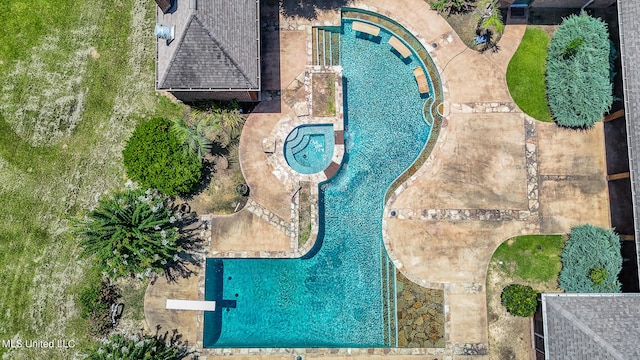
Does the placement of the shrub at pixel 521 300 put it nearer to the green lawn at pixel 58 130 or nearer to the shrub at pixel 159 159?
the shrub at pixel 159 159

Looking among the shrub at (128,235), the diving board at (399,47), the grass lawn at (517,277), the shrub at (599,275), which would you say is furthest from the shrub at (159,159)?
the shrub at (599,275)

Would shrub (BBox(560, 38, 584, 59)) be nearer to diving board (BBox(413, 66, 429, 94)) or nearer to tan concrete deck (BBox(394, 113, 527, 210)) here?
tan concrete deck (BBox(394, 113, 527, 210))

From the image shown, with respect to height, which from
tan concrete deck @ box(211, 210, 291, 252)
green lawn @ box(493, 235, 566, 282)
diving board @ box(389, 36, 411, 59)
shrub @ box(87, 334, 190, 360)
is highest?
diving board @ box(389, 36, 411, 59)

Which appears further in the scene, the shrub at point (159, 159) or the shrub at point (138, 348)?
the shrub at point (159, 159)

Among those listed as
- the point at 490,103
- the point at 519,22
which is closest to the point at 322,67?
the point at 490,103

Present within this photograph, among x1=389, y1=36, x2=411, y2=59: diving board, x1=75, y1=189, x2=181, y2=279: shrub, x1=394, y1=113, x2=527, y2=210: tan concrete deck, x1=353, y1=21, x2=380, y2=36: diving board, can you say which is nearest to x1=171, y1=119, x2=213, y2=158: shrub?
x1=75, y1=189, x2=181, y2=279: shrub

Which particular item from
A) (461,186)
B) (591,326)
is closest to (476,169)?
(461,186)

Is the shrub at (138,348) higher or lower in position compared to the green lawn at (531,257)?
lower
